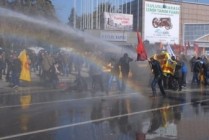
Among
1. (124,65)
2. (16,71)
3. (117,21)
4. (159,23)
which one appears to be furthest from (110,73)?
(159,23)

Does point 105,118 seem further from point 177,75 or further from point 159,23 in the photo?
point 159,23

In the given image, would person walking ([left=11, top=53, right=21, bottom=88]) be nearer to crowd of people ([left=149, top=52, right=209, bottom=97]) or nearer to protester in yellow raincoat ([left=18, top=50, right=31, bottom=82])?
protester in yellow raincoat ([left=18, top=50, right=31, bottom=82])

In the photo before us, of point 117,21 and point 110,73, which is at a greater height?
point 117,21

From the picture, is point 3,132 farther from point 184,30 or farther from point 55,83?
point 184,30

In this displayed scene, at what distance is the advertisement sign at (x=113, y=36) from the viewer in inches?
1937

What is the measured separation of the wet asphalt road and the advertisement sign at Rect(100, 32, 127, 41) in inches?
1244

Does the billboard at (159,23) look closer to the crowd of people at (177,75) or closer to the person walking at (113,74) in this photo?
the crowd of people at (177,75)

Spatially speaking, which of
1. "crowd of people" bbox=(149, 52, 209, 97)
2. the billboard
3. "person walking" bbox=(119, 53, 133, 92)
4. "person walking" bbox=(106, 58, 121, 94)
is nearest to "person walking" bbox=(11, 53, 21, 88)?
"person walking" bbox=(106, 58, 121, 94)

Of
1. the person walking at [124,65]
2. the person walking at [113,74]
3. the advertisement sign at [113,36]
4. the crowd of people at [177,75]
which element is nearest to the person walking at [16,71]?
the person walking at [113,74]

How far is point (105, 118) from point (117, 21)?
52.9m

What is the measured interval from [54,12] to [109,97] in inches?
951

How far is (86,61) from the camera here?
23.1 m

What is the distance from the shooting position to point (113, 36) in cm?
5144

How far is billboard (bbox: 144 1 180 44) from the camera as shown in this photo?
70125mm
